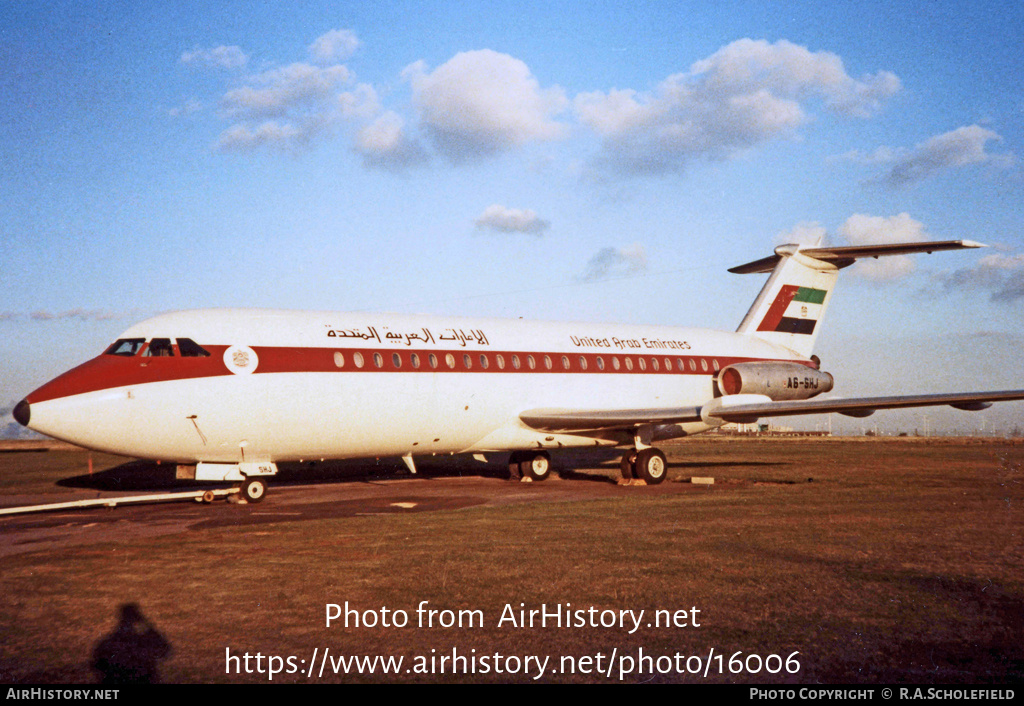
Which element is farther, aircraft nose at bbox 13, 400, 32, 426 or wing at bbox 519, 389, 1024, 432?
wing at bbox 519, 389, 1024, 432

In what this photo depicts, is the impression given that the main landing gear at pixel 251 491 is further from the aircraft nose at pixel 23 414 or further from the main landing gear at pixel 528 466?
the main landing gear at pixel 528 466

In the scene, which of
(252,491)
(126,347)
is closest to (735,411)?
(252,491)

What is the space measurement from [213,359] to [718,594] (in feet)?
35.8

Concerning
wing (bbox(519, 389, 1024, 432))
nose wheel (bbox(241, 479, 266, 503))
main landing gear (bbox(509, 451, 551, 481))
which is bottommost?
main landing gear (bbox(509, 451, 551, 481))

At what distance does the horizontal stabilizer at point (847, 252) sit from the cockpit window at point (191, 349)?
1753 cm

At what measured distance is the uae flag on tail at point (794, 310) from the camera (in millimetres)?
26016

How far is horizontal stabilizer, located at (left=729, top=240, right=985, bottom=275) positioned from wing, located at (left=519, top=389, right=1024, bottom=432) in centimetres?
434

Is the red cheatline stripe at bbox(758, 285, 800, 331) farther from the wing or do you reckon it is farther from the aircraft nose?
the aircraft nose

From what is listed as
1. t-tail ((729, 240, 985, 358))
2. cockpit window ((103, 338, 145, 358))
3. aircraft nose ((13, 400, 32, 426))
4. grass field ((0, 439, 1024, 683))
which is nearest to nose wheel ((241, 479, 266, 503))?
cockpit window ((103, 338, 145, 358))

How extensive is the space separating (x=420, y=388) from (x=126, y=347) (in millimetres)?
5984

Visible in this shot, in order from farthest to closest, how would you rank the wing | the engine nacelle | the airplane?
the engine nacelle
the wing
the airplane

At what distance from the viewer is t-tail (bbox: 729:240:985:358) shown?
84.0 feet

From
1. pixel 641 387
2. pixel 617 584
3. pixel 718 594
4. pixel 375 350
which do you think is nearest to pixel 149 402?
pixel 375 350

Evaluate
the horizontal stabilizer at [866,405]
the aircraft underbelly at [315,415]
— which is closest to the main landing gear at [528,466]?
the aircraft underbelly at [315,415]
